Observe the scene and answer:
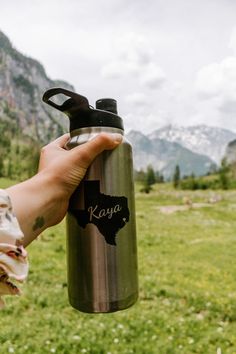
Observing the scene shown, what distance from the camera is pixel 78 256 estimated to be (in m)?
2.04

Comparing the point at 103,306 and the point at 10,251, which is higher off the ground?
the point at 10,251

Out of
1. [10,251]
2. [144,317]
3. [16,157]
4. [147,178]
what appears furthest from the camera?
[16,157]

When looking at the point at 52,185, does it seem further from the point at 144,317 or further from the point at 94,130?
the point at 144,317

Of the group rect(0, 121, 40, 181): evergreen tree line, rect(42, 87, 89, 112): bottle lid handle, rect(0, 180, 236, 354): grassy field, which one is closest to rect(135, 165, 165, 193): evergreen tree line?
rect(0, 121, 40, 181): evergreen tree line

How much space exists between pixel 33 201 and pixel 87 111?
0.57 meters

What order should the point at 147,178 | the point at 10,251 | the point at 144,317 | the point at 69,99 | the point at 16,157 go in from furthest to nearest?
the point at 16,157
the point at 147,178
the point at 144,317
the point at 69,99
the point at 10,251

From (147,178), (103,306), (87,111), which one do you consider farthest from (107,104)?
(147,178)

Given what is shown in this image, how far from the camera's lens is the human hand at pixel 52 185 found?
1.95 metres

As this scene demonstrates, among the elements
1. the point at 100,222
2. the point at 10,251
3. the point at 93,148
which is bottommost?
the point at 10,251

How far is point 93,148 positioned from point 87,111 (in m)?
0.21

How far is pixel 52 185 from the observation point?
202 cm

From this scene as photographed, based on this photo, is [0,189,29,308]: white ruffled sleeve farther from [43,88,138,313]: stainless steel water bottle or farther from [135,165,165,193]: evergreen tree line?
[135,165,165,193]: evergreen tree line

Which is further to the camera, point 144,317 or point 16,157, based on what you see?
point 16,157

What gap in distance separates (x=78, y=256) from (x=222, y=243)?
11672 millimetres
